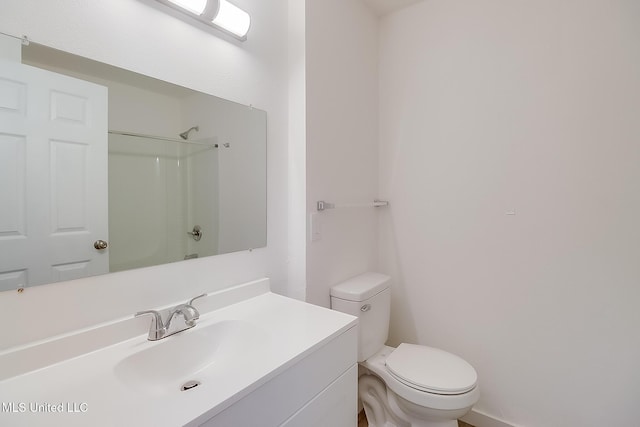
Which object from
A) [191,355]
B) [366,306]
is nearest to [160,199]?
[191,355]

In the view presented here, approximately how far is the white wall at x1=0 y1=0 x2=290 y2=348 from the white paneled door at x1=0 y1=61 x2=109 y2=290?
71 millimetres

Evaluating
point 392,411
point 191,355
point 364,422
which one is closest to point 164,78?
point 191,355

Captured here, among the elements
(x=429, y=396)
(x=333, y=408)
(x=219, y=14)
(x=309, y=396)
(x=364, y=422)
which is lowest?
(x=364, y=422)

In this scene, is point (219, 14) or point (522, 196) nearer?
point (219, 14)

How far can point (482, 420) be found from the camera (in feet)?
5.14

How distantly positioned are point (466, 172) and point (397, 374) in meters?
1.13

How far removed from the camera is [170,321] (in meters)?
0.91

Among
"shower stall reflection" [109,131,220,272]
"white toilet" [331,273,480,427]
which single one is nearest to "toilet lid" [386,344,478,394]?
"white toilet" [331,273,480,427]

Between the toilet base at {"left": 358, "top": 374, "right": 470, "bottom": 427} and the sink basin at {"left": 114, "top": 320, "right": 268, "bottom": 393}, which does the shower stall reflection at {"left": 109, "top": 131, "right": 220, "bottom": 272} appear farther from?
the toilet base at {"left": 358, "top": 374, "right": 470, "bottom": 427}

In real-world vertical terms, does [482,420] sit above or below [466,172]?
below

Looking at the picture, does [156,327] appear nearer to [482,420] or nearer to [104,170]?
[104,170]

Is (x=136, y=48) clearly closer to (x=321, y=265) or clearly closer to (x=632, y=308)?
(x=321, y=265)

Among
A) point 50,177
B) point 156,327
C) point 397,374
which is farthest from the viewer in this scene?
point 397,374

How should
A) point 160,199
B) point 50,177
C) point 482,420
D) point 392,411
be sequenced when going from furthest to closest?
point 482,420 < point 392,411 < point 160,199 < point 50,177
